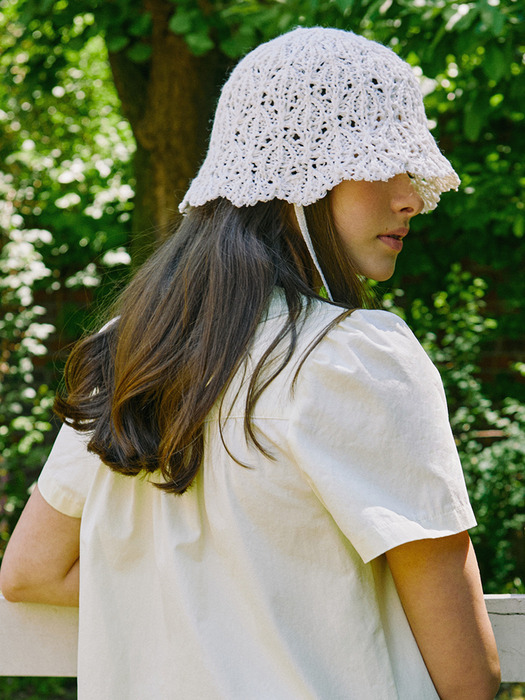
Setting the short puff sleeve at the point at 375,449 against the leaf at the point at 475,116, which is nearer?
the short puff sleeve at the point at 375,449

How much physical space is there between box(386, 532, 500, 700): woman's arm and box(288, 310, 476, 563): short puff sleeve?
5 centimetres

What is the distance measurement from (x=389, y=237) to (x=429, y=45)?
174 cm

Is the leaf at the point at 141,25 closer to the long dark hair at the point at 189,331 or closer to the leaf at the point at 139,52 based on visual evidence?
the leaf at the point at 139,52

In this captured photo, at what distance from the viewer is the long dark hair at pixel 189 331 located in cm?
105

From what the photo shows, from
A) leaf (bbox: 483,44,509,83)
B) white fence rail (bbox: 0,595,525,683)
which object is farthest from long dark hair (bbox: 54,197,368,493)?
leaf (bbox: 483,44,509,83)

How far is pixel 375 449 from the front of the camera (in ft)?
3.14

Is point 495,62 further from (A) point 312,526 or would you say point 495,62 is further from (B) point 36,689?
(B) point 36,689

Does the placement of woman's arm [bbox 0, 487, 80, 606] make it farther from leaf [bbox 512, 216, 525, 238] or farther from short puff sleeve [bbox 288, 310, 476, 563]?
leaf [bbox 512, 216, 525, 238]

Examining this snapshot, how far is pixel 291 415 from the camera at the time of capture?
98 cm

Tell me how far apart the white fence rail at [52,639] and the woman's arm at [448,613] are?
27 cm

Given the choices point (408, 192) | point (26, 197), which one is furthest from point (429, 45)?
point (26, 197)

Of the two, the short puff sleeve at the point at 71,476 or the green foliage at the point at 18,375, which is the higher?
the short puff sleeve at the point at 71,476

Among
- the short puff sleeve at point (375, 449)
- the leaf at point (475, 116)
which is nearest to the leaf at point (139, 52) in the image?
the leaf at point (475, 116)

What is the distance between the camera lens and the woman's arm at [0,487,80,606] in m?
1.20
